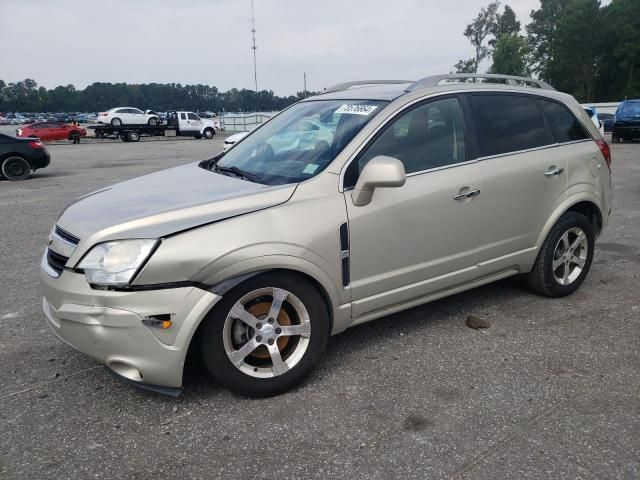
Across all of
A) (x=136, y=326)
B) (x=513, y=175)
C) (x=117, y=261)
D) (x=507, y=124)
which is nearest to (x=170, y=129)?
(x=507, y=124)

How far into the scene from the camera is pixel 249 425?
8.93ft

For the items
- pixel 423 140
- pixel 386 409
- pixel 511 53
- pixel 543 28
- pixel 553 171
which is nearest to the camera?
pixel 386 409

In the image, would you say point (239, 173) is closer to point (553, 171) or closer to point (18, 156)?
point (553, 171)

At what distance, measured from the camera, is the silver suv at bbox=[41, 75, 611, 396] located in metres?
2.65

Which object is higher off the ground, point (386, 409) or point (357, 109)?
point (357, 109)

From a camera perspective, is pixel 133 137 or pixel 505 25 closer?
pixel 133 137

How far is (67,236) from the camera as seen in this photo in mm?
2928

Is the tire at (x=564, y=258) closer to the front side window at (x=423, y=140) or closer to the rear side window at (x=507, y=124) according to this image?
the rear side window at (x=507, y=124)

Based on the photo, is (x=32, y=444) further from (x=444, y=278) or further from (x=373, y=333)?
(x=444, y=278)

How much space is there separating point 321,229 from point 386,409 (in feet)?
3.39

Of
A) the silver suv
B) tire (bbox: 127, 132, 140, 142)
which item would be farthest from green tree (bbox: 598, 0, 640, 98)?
the silver suv

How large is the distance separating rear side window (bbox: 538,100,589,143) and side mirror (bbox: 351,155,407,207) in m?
1.96

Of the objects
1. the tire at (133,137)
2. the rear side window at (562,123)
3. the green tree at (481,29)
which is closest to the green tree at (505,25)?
the green tree at (481,29)

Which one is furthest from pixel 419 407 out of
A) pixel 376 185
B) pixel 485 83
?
pixel 485 83
